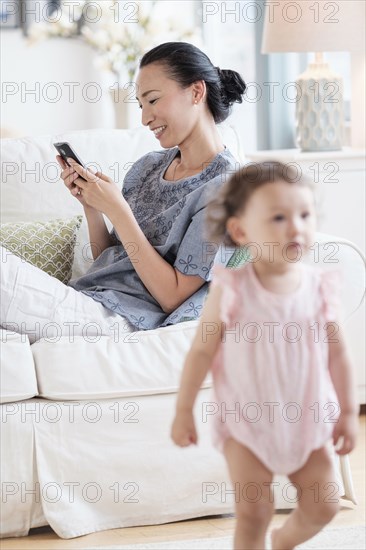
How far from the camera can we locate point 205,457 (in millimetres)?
2166

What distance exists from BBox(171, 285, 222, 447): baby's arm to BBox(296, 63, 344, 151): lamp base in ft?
7.38

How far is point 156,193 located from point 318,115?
3.51ft

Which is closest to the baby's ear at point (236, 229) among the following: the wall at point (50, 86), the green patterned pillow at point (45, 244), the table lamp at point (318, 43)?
the green patterned pillow at point (45, 244)

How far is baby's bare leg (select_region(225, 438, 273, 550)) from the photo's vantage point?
3.11 ft

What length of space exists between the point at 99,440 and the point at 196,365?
3.94 feet

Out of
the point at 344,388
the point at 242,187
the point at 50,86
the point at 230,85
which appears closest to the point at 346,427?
the point at 344,388

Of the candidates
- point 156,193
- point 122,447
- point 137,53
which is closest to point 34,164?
point 156,193

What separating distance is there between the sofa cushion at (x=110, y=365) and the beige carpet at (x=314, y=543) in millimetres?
323

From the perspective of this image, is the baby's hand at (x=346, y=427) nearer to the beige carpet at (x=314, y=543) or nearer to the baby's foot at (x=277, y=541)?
the baby's foot at (x=277, y=541)

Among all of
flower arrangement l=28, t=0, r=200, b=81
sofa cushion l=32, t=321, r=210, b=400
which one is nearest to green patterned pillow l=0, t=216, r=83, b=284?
sofa cushion l=32, t=321, r=210, b=400

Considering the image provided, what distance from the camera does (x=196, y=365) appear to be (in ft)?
3.14

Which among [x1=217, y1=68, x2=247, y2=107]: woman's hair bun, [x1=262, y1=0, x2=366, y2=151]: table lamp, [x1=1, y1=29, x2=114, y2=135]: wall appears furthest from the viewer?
[x1=1, y1=29, x2=114, y2=135]: wall

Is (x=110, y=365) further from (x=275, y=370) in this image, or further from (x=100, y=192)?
(x=275, y=370)

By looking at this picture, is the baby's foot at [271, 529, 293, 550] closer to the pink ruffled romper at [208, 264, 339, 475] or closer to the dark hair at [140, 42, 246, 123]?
the pink ruffled romper at [208, 264, 339, 475]
